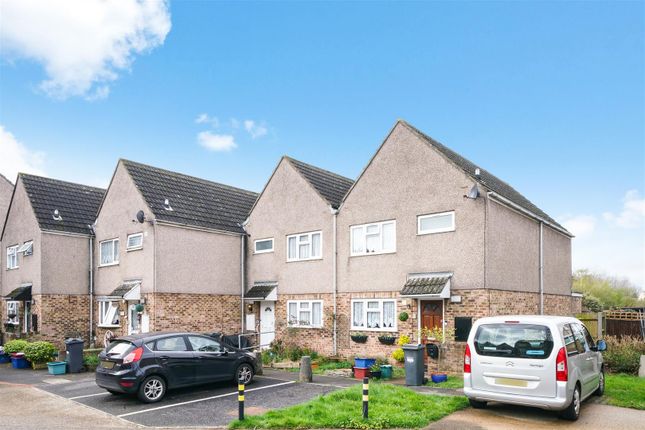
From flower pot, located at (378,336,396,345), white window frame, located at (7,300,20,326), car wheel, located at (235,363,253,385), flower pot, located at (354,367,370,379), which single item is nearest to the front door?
flower pot, located at (378,336,396,345)

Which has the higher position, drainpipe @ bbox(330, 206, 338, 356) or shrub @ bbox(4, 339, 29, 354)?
drainpipe @ bbox(330, 206, 338, 356)

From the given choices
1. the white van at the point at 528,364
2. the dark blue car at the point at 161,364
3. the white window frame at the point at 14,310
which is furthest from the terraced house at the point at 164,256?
the white van at the point at 528,364

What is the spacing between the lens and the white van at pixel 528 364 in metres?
8.98

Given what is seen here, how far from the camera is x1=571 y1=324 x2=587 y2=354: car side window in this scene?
32.9ft

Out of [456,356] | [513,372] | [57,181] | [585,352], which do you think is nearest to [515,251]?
[456,356]

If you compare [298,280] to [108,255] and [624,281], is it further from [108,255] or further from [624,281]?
[624,281]

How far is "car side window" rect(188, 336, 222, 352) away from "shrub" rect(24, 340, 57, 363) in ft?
29.0

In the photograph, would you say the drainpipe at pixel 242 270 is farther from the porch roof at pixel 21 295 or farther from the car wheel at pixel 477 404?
the car wheel at pixel 477 404

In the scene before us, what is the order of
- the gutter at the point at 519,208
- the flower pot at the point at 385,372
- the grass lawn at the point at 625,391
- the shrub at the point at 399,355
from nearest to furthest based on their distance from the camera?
the grass lawn at the point at 625,391 < the flower pot at the point at 385,372 < the gutter at the point at 519,208 < the shrub at the point at 399,355

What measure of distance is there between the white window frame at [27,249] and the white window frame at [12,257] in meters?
0.85

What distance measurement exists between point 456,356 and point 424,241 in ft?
12.8

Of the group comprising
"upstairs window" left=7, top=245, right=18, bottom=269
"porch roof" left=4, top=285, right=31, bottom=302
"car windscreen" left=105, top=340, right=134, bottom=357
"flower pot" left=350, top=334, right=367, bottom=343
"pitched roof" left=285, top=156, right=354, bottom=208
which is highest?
"pitched roof" left=285, top=156, right=354, bottom=208

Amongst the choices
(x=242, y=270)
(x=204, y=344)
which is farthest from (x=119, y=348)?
(x=242, y=270)

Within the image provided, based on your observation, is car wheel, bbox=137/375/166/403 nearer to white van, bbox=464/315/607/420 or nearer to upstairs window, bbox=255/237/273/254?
white van, bbox=464/315/607/420
